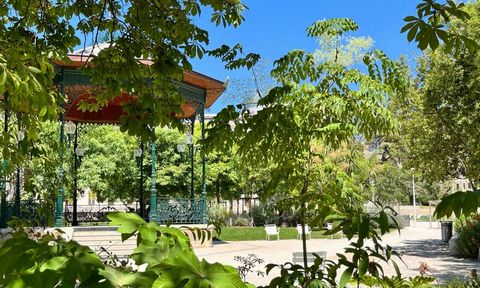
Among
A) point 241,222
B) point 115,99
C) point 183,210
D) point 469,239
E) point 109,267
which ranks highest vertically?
point 115,99

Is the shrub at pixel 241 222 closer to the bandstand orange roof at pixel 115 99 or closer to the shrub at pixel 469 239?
the bandstand orange roof at pixel 115 99

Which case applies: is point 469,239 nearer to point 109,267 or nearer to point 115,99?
point 115,99

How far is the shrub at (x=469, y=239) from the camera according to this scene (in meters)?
12.9

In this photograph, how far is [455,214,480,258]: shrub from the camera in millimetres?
12945

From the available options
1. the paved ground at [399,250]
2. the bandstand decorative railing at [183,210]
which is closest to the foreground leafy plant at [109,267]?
the paved ground at [399,250]

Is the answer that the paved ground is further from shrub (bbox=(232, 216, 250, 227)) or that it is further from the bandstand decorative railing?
shrub (bbox=(232, 216, 250, 227))

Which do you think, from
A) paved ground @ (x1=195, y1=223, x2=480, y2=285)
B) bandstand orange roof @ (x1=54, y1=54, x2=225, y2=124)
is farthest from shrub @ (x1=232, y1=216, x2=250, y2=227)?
bandstand orange roof @ (x1=54, y1=54, x2=225, y2=124)

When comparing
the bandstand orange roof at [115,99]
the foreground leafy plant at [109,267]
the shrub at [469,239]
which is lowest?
the shrub at [469,239]

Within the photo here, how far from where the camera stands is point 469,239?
13.2 meters

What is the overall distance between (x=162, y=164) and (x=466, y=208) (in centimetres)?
2593

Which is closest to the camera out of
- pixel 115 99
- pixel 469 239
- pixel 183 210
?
pixel 115 99

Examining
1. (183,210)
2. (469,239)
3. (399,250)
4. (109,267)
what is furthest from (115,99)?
(109,267)

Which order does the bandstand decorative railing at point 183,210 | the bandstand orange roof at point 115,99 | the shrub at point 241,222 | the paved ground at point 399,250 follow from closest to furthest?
1. the paved ground at point 399,250
2. the bandstand orange roof at point 115,99
3. the bandstand decorative railing at point 183,210
4. the shrub at point 241,222

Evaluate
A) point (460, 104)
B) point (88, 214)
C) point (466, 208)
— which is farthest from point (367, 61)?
point (88, 214)
